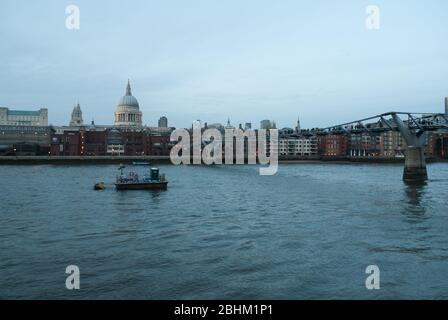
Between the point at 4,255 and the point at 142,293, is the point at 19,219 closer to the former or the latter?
the point at 4,255

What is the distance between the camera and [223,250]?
74.5ft

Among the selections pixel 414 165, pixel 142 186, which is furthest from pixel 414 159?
pixel 142 186

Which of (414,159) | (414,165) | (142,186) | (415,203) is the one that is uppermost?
(414,159)

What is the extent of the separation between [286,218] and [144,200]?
59.5 feet

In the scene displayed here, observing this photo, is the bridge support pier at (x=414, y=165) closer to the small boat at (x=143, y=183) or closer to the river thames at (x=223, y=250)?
the river thames at (x=223, y=250)

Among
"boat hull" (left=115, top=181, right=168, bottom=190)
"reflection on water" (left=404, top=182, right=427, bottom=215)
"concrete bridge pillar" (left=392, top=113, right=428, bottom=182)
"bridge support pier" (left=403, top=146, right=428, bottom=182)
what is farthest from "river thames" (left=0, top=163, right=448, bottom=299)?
"bridge support pier" (left=403, top=146, right=428, bottom=182)

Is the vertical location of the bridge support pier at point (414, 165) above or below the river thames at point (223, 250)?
above

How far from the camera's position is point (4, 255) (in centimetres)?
2136

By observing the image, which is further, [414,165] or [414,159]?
[414,159]

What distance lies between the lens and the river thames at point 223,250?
16.4 metres

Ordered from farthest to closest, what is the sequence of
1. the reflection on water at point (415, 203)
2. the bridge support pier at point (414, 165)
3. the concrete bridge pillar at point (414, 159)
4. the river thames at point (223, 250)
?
the bridge support pier at point (414, 165)
the concrete bridge pillar at point (414, 159)
the reflection on water at point (415, 203)
the river thames at point (223, 250)

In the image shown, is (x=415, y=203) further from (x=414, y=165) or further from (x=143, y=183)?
(x=414, y=165)

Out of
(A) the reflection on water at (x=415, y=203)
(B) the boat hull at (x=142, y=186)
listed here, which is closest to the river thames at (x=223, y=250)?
(A) the reflection on water at (x=415, y=203)

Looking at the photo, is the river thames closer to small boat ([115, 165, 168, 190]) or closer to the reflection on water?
the reflection on water
